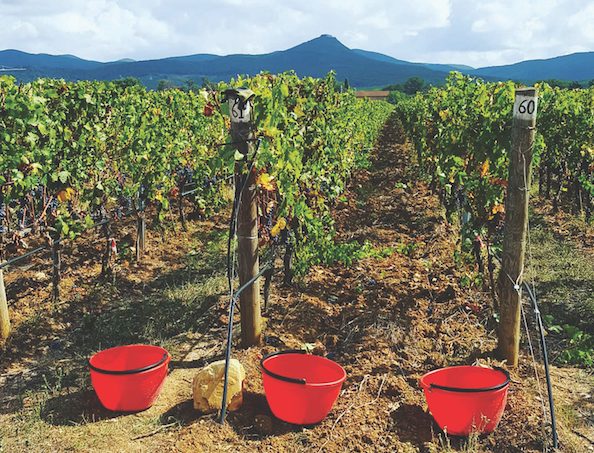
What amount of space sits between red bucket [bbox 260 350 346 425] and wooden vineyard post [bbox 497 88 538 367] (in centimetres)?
129

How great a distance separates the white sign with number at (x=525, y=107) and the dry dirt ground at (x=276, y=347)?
1630 mm

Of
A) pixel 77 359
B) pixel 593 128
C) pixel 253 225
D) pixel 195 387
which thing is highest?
pixel 593 128

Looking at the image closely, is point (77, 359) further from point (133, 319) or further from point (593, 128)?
point (593, 128)

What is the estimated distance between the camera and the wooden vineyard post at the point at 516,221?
346 centimetres

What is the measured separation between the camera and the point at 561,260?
623cm

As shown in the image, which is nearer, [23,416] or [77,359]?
[23,416]

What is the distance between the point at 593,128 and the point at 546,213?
1561 mm

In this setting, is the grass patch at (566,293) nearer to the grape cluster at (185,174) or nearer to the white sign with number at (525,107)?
the white sign with number at (525,107)

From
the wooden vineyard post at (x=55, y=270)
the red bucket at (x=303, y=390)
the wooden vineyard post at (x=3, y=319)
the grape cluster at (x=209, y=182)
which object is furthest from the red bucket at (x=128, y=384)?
the grape cluster at (x=209, y=182)

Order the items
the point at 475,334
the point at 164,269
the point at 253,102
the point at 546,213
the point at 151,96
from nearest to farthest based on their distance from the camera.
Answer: the point at 253,102 < the point at 475,334 < the point at 164,269 < the point at 546,213 < the point at 151,96

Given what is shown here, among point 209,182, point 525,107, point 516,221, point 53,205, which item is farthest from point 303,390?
point 209,182

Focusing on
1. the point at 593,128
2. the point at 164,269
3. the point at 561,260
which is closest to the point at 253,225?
the point at 164,269

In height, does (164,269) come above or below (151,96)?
below

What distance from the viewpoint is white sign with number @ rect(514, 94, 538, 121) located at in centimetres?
339
